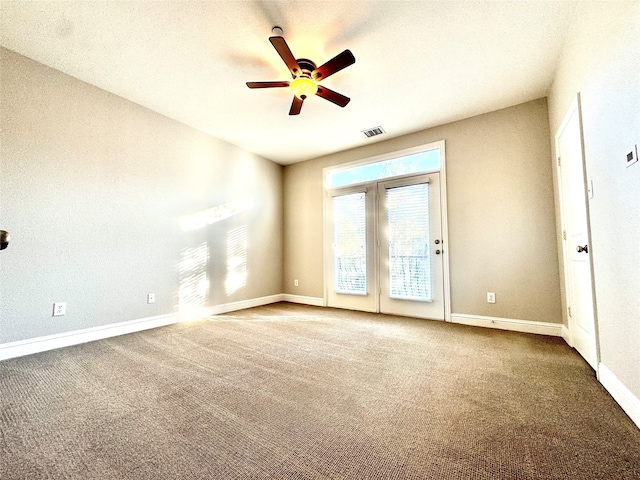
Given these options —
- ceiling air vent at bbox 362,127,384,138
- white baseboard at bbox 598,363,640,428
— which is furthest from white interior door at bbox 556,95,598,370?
ceiling air vent at bbox 362,127,384,138

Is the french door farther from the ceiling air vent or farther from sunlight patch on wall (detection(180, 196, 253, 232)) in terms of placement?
sunlight patch on wall (detection(180, 196, 253, 232))

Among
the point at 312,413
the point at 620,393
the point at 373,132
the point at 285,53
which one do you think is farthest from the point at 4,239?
the point at 373,132

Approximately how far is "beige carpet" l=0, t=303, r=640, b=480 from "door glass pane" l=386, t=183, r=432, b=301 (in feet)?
3.96

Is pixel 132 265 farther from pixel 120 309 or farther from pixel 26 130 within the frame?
pixel 26 130

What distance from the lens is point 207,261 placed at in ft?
13.1

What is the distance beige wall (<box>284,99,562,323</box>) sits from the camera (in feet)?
9.97

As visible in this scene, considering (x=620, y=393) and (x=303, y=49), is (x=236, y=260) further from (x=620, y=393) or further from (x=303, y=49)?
(x=620, y=393)

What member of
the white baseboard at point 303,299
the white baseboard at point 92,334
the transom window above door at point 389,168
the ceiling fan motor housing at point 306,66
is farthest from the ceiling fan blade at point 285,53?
the white baseboard at point 303,299

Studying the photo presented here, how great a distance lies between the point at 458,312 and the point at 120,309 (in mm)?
4033

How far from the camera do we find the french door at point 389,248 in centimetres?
373

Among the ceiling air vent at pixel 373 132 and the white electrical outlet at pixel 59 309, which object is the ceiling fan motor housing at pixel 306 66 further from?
the white electrical outlet at pixel 59 309

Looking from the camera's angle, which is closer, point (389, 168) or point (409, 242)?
point (409, 242)

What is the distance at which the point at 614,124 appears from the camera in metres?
1.54

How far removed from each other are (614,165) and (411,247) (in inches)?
94.6
